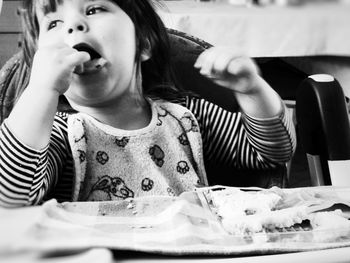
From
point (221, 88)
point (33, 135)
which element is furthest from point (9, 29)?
point (221, 88)

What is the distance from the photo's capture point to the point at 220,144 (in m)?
0.84

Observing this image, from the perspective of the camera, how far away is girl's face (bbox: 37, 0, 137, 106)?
733 mm

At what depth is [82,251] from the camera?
0.51m

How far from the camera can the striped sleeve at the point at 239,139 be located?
825mm

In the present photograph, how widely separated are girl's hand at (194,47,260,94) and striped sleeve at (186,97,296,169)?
0.06 meters

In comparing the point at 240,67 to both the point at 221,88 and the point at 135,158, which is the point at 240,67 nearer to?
the point at 221,88

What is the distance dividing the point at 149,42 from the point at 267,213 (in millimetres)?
368

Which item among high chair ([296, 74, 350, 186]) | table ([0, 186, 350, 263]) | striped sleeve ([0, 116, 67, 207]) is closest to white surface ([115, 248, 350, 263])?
table ([0, 186, 350, 263])

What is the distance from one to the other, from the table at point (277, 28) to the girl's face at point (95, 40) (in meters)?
0.11

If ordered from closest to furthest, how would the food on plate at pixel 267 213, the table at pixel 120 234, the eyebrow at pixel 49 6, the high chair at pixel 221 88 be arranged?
1. the table at pixel 120 234
2. the food on plate at pixel 267 213
3. the eyebrow at pixel 49 6
4. the high chair at pixel 221 88

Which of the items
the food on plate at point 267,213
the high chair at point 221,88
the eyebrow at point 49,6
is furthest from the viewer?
the high chair at point 221,88

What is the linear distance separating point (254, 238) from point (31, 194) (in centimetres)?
32

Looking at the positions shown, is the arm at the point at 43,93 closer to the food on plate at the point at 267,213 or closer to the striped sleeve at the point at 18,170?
the striped sleeve at the point at 18,170

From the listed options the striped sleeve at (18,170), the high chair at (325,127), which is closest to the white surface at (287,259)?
the striped sleeve at (18,170)
